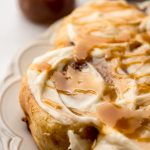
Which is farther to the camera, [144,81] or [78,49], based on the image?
[78,49]

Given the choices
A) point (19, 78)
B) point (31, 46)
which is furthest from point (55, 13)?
point (19, 78)

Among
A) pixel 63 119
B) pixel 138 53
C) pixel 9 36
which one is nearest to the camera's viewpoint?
pixel 63 119

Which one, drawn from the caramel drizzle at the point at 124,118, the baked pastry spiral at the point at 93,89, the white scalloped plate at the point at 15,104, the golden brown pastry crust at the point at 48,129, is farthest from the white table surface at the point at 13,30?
the caramel drizzle at the point at 124,118

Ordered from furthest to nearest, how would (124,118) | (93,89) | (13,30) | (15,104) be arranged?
(13,30) → (15,104) → (93,89) → (124,118)

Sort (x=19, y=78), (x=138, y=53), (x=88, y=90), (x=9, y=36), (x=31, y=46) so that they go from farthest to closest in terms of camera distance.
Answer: (x=9, y=36)
(x=31, y=46)
(x=19, y=78)
(x=138, y=53)
(x=88, y=90)

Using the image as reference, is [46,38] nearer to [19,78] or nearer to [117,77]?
[19,78]

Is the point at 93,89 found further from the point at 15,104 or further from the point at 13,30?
the point at 13,30

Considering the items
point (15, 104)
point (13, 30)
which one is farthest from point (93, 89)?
point (13, 30)
